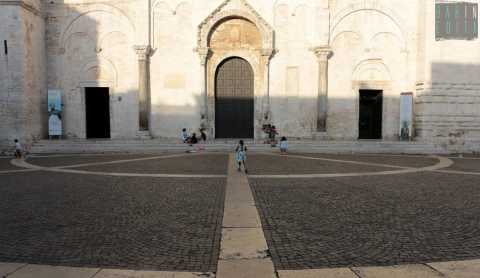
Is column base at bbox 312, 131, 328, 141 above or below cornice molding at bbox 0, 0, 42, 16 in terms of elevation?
below

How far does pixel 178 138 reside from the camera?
20891 millimetres

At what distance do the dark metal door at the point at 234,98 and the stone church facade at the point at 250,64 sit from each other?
133 mm

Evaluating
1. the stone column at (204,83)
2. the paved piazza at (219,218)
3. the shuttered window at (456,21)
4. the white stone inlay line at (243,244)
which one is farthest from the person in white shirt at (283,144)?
the shuttered window at (456,21)

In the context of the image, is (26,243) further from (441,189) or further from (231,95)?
(231,95)

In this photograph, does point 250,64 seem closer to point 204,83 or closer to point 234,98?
point 234,98

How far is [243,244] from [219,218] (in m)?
1.31

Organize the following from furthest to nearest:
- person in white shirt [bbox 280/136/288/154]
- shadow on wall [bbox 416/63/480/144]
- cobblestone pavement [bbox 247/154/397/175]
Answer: shadow on wall [bbox 416/63/480/144]
person in white shirt [bbox 280/136/288/154]
cobblestone pavement [bbox 247/154/397/175]

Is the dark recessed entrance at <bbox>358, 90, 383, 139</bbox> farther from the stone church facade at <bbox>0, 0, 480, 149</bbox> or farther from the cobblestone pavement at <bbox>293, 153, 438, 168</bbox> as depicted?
the cobblestone pavement at <bbox>293, 153, 438, 168</bbox>

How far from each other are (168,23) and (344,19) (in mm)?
10279

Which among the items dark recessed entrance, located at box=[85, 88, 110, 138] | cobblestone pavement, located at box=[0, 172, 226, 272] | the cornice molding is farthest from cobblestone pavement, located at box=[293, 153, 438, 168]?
the cornice molding

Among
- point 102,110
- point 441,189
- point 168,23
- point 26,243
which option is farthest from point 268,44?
point 26,243

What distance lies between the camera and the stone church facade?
20453 millimetres

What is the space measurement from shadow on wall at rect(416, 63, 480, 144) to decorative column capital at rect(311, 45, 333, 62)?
5682 millimetres

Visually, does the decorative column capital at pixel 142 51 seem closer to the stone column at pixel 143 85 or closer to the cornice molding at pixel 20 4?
the stone column at pixel 143 85
